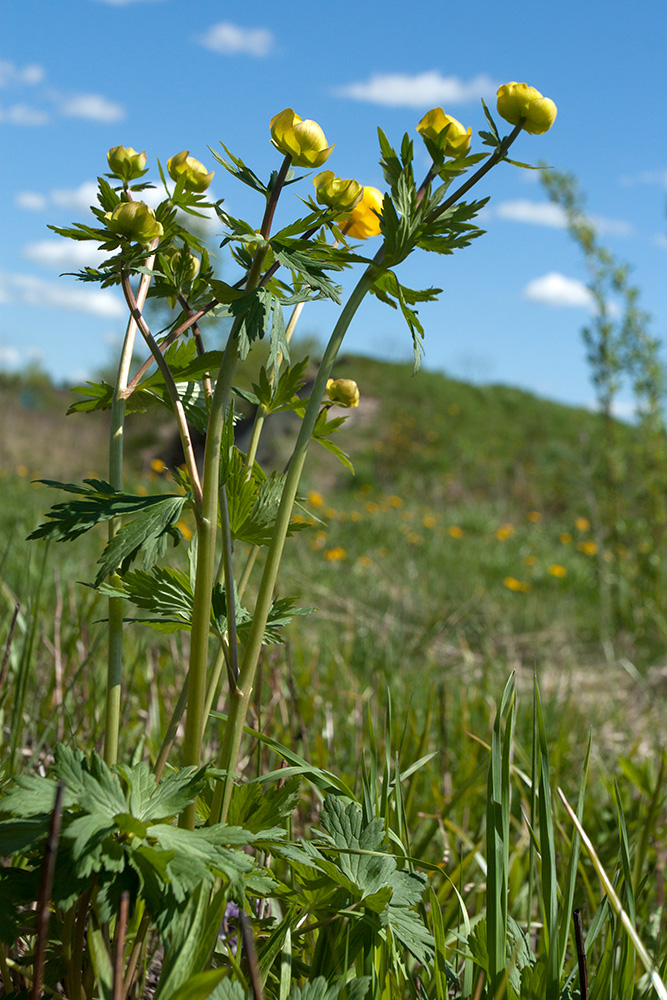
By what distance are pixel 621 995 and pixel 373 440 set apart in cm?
1193

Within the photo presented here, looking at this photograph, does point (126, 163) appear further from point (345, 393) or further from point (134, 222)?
point (345, 393)

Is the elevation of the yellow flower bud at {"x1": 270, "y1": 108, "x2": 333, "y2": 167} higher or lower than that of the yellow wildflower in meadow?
higher

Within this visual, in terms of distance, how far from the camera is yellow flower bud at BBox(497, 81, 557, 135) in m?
0.78

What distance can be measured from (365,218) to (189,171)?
0.20 m

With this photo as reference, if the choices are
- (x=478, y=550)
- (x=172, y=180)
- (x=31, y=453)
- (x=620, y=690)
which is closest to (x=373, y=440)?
(x=31, y=453)

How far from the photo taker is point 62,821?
2.17ft

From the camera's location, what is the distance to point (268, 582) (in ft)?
2.44

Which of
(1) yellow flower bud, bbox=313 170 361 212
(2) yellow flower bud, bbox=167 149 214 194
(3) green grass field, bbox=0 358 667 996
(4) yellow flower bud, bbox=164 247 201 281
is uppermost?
(2) yellow flower bud, bbox=167 149 214 194

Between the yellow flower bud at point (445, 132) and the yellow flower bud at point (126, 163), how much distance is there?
308 millimetres

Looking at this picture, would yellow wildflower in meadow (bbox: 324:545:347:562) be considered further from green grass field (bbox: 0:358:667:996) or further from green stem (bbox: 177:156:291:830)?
green stem (bbox: 177:156:291:830)

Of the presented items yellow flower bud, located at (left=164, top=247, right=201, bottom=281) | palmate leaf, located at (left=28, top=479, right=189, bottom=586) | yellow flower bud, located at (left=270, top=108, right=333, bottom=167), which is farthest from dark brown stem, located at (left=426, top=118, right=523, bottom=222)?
palmate leaf, located at (left=28, top=479, right=189, bottom=586)

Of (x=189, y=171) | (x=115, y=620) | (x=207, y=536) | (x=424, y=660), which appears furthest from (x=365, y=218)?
(x=424, y=660)

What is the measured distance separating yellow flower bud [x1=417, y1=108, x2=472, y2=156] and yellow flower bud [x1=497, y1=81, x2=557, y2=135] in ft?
0.14

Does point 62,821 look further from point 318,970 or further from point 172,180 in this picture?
point 172,180
